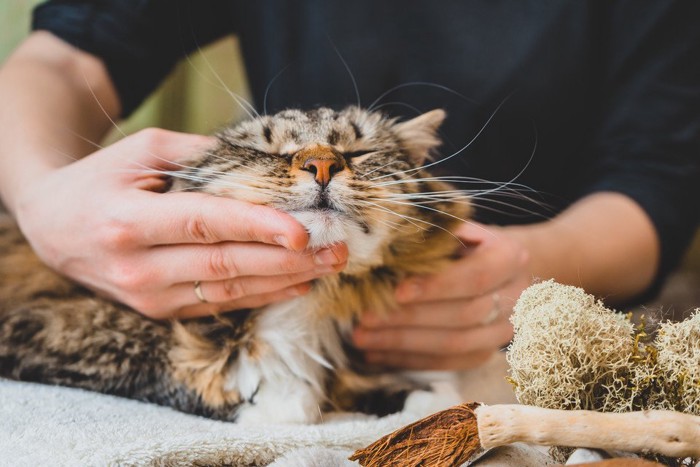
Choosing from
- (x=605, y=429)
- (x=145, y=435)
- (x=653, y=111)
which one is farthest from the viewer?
(x=653, y=111)

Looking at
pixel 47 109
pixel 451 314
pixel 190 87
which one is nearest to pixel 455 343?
pixel 451 314

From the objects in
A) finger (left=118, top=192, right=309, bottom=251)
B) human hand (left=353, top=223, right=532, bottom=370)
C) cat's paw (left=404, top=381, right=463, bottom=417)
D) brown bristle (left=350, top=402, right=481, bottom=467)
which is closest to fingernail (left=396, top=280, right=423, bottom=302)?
human hand (left=353, top=223, right=532, bottom=370)

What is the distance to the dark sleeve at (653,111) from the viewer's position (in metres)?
0.80

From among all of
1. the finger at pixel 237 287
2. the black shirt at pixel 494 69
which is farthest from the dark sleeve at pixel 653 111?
the finger at pixel 237 287

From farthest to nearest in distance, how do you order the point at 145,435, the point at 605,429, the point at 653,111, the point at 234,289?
the point at 653,111 < the point at 234,289 < the point at 145,435 < the point at 605,429

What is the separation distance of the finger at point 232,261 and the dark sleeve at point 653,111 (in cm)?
49

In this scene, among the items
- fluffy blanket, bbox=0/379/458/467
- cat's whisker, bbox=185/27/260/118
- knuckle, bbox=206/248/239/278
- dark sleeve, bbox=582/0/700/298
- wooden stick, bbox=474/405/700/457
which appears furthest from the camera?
dark sleeve, bbox=582/0/700/298

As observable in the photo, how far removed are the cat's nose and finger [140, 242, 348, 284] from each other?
58 mm

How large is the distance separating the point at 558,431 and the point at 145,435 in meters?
0.33

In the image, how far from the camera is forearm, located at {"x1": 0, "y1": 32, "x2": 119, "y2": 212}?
0.67 metres

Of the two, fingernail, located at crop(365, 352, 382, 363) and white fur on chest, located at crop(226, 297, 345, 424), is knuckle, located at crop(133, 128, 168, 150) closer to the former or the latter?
white fur on chest, located at crop(226, 297, 345, 424)

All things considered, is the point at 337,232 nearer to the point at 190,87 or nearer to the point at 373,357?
the point at 373,357

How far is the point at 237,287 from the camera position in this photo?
56 cm

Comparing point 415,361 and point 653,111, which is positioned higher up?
point 653,111
